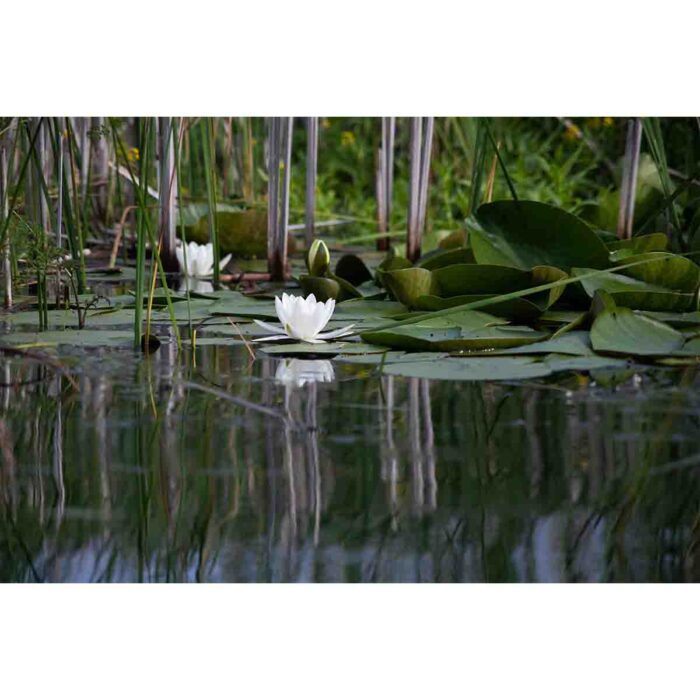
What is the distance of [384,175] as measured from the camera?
159 inches

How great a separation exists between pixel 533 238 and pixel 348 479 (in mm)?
1278

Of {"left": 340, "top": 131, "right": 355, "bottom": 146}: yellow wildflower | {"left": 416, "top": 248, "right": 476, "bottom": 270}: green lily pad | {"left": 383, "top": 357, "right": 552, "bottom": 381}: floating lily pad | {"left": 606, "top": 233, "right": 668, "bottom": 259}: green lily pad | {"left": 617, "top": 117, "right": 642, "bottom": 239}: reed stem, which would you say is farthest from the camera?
{"left": 340, "top": 131, "right": 355, "bottom": 146}: yellow wildflower

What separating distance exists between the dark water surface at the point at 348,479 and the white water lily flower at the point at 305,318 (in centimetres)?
30

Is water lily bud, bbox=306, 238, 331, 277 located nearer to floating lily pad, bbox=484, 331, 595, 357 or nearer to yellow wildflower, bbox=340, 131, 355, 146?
floating lily pad, bbox=484, 331, 595, 357

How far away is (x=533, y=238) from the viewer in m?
2.59

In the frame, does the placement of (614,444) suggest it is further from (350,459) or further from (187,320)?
(187,320)

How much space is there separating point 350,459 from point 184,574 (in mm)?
367

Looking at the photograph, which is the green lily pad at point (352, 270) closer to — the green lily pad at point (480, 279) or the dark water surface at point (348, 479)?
the green lily pad at point (480, 279)

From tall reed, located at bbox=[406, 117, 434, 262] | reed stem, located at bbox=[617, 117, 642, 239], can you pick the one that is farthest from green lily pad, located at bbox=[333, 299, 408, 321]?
reed stem, located at bbox=[617, 117, 642, 239]

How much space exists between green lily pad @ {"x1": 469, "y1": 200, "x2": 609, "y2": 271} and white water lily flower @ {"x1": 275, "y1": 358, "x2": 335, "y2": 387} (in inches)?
24.3

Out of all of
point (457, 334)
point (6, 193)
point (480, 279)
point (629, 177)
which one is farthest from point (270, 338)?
point (629, 177)

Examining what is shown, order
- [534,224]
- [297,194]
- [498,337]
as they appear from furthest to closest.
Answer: [297,194]
[534,224]
[498,337]

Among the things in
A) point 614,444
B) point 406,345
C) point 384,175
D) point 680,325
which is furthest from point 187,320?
point 384,175

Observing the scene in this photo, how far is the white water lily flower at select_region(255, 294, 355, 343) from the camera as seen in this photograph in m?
2.27
